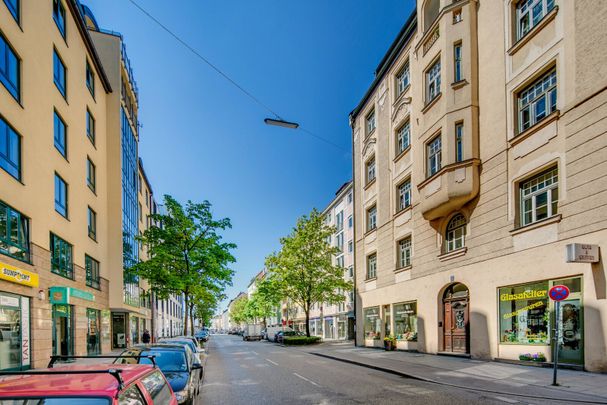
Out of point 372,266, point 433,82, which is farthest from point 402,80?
point 372,266

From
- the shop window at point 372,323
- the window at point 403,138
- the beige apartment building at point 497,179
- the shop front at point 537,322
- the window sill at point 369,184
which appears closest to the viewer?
the beige apartment building at point 497,179

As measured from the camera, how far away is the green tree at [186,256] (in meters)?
26.5

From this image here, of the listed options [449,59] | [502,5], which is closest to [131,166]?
[449,59]

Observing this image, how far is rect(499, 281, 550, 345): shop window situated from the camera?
557 inches

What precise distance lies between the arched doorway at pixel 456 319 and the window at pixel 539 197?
4753 millimetres

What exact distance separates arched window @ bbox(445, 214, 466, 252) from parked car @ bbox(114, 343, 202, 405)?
13116mm

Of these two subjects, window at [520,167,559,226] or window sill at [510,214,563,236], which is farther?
window at [520,167,559,226]

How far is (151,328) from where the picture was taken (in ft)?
156

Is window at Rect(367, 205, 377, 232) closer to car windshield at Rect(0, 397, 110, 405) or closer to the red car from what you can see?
the red car

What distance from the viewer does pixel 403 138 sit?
82.6 ft

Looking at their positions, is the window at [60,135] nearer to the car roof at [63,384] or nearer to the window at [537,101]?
the car roof at [63,384]

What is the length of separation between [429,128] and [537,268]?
8554 mm

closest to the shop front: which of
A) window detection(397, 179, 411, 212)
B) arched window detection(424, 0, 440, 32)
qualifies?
window detection(397, 179, 411, 212)

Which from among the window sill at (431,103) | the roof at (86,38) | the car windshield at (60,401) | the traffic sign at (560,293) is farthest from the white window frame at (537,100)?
the roof at (86,38)
